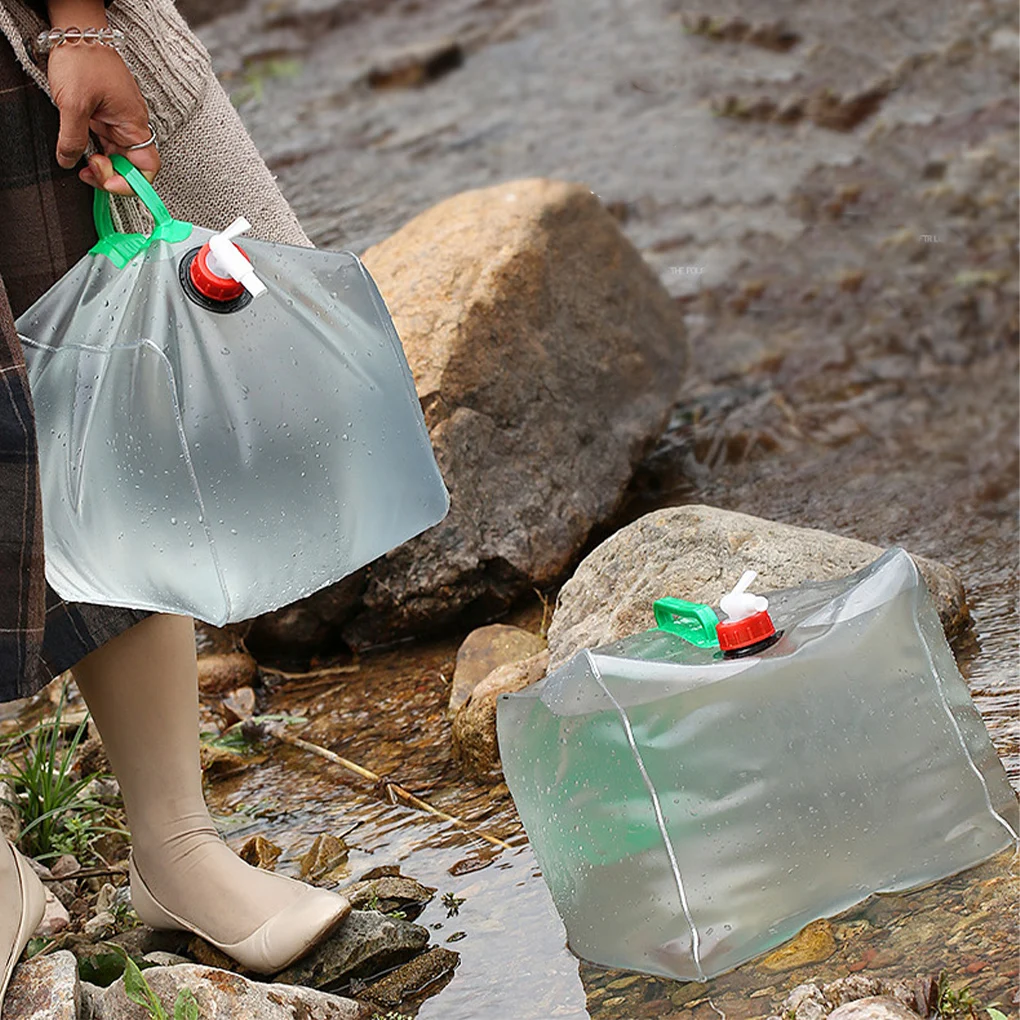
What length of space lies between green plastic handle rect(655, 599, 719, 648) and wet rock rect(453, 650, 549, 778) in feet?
2.16

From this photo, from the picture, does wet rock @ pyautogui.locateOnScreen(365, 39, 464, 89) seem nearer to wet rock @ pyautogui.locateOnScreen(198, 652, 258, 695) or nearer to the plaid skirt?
wet rock @ pyautogui.locateOnScreen(198, 652, 258, 695)

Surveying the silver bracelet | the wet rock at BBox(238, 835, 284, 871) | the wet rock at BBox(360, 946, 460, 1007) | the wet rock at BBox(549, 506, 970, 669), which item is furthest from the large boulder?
the silver bracelet

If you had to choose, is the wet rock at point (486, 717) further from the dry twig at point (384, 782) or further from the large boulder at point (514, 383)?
the large boulder at point (514, 383)

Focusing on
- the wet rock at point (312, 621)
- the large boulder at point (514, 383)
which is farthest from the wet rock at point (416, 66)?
the wet rock at point (312, 621)

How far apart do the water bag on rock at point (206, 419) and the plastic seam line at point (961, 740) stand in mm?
727

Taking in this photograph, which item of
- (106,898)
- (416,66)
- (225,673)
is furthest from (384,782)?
(416,66)

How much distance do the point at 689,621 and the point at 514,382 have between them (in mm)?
1722

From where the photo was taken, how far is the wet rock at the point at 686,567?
8.45 ft

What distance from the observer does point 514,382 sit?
3623 mm

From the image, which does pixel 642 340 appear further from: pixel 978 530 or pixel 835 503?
pixel 978 530

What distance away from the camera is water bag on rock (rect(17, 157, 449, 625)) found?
1.72 meters

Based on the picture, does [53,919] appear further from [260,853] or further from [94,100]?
[94,100]

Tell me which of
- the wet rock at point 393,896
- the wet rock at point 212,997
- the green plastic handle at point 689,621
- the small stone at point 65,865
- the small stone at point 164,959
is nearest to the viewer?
the wet rock at point 212,997

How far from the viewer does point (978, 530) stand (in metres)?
3.55
